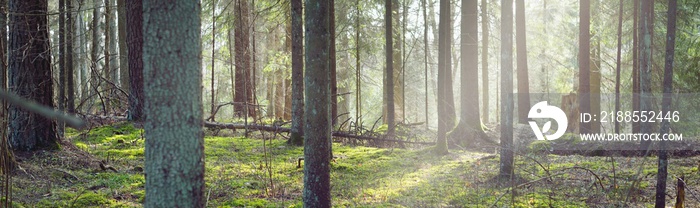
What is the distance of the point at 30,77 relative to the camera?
707 cm

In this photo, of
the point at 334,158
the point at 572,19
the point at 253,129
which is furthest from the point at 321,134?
the point at 572,19

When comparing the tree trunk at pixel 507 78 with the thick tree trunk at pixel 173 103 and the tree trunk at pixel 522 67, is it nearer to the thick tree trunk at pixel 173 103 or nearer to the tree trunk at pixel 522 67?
the thick tree trunk at pixel 173 103

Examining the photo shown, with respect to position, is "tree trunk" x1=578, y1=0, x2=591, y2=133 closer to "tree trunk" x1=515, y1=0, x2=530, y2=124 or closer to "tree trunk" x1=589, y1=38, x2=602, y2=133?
"tree trunk" x1=589, y1=38, x2=602, y2=133

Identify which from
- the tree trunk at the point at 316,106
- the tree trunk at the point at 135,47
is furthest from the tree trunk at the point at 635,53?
the tree trunk at the point at 135,47

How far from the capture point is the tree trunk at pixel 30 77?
6.81 metres

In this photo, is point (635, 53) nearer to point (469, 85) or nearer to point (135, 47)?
point (469, 85)

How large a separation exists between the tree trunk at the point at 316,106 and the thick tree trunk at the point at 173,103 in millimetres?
1770

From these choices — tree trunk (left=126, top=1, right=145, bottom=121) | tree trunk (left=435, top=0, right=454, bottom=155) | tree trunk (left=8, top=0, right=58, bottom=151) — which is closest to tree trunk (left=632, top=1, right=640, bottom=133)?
tree trunk (left=435, top=0, right=454, bottom=155)

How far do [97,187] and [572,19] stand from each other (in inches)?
831

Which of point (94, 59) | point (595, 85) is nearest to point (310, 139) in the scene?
point (94, 59)

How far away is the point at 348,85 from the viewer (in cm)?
2027

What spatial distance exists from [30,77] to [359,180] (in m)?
5.13

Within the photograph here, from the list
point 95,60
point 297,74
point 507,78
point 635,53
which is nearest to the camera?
point 507,78

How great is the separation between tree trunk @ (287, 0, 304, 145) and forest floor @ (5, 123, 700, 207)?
1.63 ft
